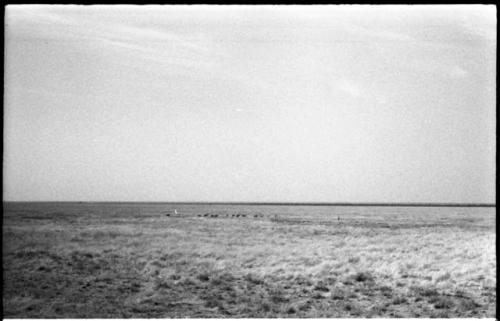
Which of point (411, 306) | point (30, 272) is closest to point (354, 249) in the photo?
point (411, 306)

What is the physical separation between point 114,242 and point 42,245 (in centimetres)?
197

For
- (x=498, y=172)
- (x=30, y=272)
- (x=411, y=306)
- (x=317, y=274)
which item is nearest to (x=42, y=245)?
(x=30, y=272)

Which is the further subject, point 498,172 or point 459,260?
point 459,260

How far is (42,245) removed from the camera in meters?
9.91

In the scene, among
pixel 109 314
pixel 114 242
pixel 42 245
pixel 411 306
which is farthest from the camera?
pixel 114 242

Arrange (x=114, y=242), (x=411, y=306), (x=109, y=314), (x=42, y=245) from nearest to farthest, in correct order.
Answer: (x=109, y=314) → (x=411, y=306) → (x=42, y=245) → (x=114, y=242)

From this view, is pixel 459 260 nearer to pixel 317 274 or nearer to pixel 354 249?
pixel 354 249

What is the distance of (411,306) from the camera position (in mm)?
5621

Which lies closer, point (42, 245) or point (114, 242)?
point (42, 245)
